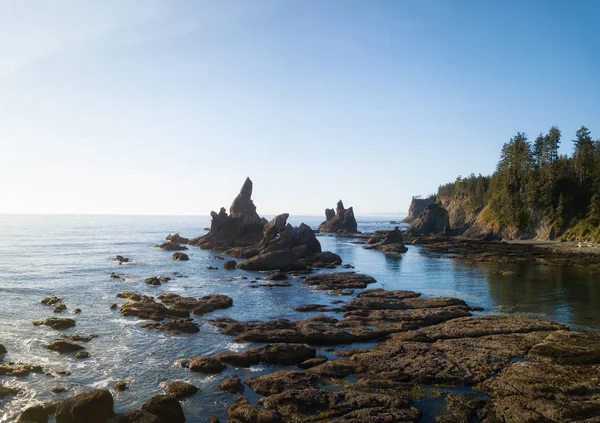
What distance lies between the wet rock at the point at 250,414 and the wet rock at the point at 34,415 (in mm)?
9011

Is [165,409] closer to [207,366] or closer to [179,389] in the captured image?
[179,389]

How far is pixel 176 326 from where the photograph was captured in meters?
34.7

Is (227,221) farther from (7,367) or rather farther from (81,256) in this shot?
(7,367)

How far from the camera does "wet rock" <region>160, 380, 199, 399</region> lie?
21828mm

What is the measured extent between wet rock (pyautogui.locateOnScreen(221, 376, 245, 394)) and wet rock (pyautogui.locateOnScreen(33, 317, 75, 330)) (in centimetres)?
2056

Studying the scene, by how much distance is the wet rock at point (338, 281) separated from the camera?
185ft

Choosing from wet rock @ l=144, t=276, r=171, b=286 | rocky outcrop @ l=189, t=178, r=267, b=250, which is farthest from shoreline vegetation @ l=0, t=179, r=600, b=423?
rocky outcrop @ l=189, t=178, r=267, b=250

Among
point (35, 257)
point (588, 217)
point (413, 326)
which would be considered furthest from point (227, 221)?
point (588, 217)

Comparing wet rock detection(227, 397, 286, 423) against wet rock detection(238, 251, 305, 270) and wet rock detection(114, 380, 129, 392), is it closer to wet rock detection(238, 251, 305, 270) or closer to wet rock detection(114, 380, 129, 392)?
wet rock detection(114, 380, 129, 392)

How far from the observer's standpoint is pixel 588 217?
327ft

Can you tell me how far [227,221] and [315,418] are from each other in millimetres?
105158

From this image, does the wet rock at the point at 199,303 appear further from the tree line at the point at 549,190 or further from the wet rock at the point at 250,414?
the tree line at the point at 549,190

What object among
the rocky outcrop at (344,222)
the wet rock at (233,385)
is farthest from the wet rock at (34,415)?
the rocky outcrop at (344,222)

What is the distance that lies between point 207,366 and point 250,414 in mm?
7358
